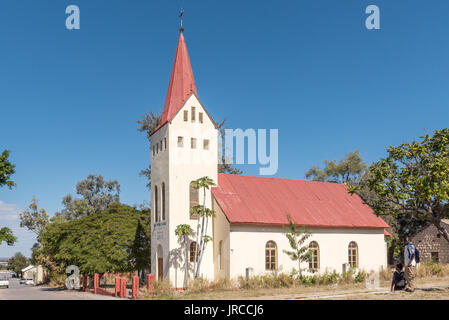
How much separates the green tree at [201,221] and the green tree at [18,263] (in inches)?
4690

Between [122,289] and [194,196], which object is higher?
[194,196]

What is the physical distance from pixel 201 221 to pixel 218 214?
3.72 feet

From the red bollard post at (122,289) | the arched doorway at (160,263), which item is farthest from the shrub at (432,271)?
the red bollard post at (122,289)

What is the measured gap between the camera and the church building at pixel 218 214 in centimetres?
2802

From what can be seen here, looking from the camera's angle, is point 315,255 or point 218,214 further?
point 315,255

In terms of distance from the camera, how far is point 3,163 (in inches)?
1355

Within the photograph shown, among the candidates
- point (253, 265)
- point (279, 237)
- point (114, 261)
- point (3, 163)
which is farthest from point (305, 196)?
point (3, 163)

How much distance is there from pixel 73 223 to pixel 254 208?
48.1ft

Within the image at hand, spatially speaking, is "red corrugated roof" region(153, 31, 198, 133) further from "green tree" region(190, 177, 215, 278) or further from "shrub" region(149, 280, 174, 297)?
"shrub" region(149, 280, 174, 297)

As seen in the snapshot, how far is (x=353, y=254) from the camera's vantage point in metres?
32.8

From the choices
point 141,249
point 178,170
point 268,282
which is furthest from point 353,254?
point 141,249

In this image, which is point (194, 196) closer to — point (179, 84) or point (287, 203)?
point (287, 203)

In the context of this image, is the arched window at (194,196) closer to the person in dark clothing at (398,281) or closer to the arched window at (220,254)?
the arched window at (220,254)
